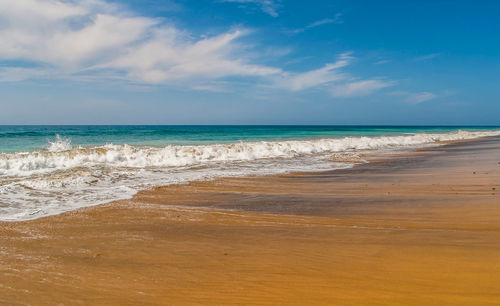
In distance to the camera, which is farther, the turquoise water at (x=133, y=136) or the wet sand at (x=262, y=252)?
the turquoise water at (x=133, y=136)

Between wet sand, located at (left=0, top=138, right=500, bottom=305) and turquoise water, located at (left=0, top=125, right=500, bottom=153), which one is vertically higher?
turquoise water, located at (left=0, top=125, right=500, bottom=153)

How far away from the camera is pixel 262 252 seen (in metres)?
3.64

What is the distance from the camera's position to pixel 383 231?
170 inches

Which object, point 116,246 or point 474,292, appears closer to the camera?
point 474,292

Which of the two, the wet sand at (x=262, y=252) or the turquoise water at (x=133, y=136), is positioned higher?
the turquoise water at (x=133, y=136)

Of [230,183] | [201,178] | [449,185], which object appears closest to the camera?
[449,185]

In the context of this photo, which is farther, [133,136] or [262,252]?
[133,136]

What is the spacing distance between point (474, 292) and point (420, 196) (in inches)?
166

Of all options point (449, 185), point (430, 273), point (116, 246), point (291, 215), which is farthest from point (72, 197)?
point (449, 185)

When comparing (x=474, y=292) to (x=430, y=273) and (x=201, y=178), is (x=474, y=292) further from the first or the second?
(x=201, y=178)

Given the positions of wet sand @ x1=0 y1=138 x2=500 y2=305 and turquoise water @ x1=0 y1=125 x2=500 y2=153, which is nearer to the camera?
wet sand @ x1=0 y1=138 x2=500 y2=305

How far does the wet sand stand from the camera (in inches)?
107

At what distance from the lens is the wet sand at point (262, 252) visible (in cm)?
273

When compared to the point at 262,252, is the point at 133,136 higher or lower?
higher
